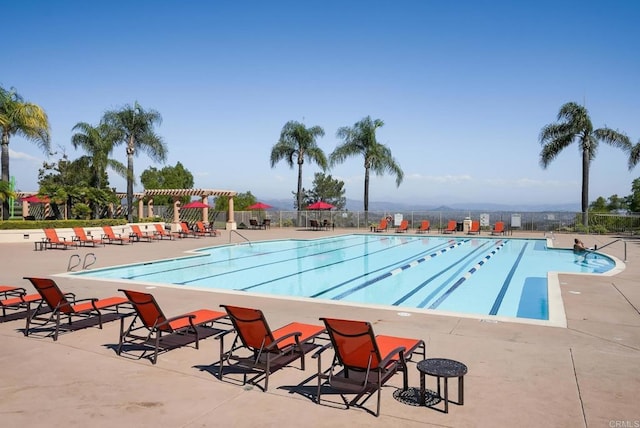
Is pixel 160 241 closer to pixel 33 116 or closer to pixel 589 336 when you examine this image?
pixel 33 116

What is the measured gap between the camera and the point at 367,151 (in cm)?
3550

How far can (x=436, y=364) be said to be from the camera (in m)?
4.16

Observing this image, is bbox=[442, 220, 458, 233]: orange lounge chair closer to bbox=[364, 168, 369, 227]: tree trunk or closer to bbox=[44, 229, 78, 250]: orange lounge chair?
bbox=[364, 168, 369, 227]: tree trunk

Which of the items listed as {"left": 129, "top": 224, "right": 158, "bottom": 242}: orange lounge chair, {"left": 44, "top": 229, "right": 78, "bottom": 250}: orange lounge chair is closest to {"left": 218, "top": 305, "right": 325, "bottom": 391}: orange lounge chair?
{"left": 44, "top": 229, "right": 78, "bottom": 250}: orange lounge chair

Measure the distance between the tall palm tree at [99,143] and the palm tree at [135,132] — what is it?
1.70ft

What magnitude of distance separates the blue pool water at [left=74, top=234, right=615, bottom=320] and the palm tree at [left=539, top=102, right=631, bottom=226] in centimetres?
994

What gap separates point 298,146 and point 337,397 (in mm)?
33230

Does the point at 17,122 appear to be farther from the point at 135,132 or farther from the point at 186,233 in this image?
the point at 186,233

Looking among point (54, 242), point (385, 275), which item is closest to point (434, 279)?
point (385, 275)

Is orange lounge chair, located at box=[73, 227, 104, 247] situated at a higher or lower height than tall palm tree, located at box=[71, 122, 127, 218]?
lower

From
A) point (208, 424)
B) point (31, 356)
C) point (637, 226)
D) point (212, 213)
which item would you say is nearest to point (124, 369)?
point (31, 356)

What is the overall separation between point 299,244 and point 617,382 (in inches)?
759

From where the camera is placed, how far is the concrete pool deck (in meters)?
3.90

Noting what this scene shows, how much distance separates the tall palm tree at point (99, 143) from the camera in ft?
100
